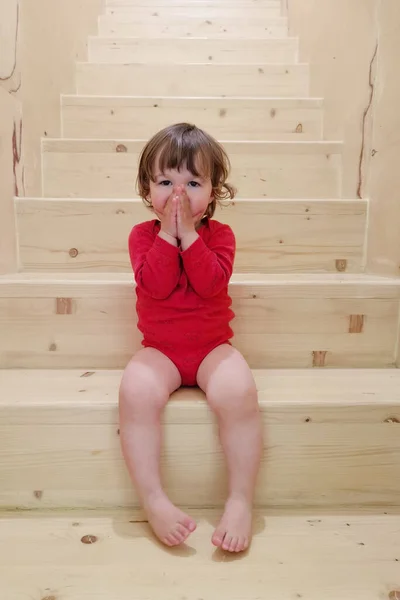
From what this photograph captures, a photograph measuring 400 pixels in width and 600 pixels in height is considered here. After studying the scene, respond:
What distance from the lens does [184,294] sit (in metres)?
0.93

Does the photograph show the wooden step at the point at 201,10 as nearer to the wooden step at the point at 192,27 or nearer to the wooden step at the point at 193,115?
the wooden step at the point at 192,27

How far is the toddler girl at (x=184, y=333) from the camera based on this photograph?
0.77 meters

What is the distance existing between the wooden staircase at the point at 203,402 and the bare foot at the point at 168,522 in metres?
0.02

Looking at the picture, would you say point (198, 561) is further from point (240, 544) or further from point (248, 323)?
point (248, 323)

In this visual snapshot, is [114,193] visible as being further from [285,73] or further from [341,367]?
[285,73]

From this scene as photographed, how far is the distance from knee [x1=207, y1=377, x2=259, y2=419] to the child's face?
313 mm

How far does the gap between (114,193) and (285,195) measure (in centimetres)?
50

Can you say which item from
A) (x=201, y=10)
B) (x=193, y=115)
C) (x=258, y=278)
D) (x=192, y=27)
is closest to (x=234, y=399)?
(x=258, y=278)

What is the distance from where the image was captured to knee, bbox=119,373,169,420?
0.80 meters

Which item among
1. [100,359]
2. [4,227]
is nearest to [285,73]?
[4,227]

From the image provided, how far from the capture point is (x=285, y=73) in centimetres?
194

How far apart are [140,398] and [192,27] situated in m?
2.14

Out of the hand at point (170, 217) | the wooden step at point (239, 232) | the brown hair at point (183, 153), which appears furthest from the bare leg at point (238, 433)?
the wooden step at point (239, 232)

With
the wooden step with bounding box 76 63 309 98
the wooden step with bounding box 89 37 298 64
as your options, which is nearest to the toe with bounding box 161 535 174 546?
the wooden step with bounding box 76 63 309 98
